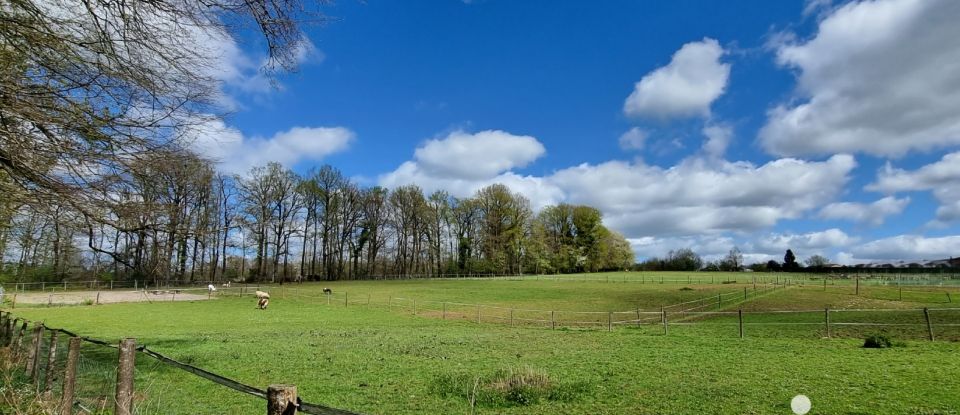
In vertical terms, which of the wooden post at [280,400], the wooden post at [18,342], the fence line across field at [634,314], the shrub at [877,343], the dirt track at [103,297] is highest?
the wooden post at [280,400]

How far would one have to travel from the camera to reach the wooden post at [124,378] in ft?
15.6

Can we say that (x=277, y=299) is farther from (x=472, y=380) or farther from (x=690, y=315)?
(x=472, y=380)

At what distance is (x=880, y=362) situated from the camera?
41.4 feet

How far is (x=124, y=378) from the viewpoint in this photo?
4.84 metres

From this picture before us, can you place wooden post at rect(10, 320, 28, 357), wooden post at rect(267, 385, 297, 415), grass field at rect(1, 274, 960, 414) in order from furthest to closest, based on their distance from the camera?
wooden post at rect(10, 320, 28, 357) → grass field at rect(1, 274, 960, 414) → wooden post at rect(267, 385, 297, 415)

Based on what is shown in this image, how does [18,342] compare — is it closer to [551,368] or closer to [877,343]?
[551,368]

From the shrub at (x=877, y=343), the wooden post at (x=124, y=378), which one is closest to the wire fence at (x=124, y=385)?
the wooden post at (x=124, y=378)

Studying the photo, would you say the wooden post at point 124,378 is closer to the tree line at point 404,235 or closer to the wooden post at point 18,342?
the wooden post at point 18,342

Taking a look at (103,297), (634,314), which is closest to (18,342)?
(634,314)

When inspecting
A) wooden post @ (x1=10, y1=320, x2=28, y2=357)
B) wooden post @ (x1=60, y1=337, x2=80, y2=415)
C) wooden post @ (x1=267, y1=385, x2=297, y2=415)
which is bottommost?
wooden post @ (x1=10, y1=320, x2=28, y2=357)

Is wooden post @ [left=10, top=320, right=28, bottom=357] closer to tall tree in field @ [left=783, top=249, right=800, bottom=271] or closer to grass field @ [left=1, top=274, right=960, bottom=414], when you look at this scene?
grass field @ [left=1, top=274, right=960, bottom=414]

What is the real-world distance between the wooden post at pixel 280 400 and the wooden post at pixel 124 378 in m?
2.81

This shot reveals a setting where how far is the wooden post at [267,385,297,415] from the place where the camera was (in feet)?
9.61

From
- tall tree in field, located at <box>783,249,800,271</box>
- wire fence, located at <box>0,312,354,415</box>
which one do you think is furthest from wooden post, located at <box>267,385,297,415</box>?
tall tree in field, located at <box>783,249,800,271</box>
